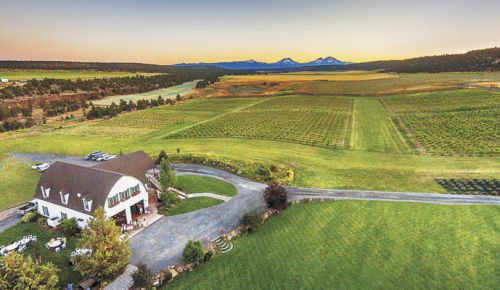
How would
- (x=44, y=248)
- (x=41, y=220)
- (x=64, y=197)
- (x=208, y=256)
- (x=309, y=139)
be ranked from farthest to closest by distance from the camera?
(x=309, y=139) → (x=41, y=220) → (x=64, y=197) → (x=44, y=248) → (x=208, y=256)

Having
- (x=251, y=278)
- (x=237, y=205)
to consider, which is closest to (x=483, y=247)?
(x=251, y=278)

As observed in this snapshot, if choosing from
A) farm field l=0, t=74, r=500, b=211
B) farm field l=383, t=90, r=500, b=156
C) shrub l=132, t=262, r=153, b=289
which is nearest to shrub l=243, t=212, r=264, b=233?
shrub l=132, t=262, r=153, b=289

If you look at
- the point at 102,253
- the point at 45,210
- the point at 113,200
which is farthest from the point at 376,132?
the point at 45,210

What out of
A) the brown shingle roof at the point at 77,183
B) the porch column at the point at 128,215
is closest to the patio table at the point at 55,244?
the brown shingle roof at the point at 77,183

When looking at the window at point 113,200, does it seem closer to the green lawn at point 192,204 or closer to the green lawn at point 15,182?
the green lawn at point 192,204

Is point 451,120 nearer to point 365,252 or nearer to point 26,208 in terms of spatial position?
point 365,252

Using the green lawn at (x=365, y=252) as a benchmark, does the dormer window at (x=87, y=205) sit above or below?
above

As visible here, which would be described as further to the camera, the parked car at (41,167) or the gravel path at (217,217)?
the parked car at (41,167)

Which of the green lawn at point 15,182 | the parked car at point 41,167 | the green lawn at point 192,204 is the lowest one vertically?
the green lawn at point 15,182
